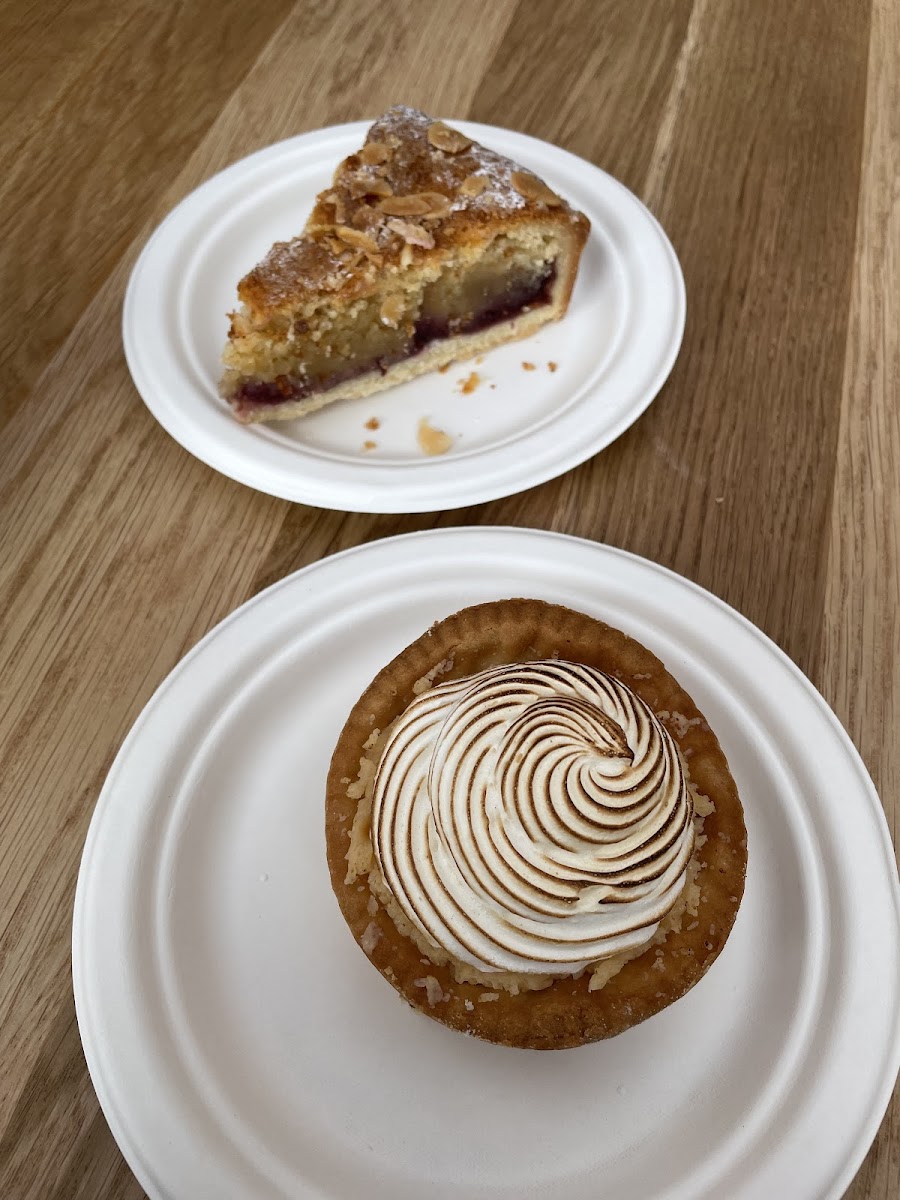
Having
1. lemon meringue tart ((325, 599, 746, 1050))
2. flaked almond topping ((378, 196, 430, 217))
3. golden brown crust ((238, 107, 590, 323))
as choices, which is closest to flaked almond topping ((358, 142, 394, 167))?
golden brown crust ((238, 107, 590, 323))

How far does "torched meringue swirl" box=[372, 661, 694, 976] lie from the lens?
1035 mm

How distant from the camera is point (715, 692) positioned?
1318 millimetres

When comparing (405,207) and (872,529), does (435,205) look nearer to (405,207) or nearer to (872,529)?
(405,207)

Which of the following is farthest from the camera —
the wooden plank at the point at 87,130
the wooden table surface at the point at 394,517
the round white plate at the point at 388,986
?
the wooden plank at the point at 87,130

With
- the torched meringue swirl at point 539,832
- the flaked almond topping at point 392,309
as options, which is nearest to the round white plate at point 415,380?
the flaked almond topping at point 392,309

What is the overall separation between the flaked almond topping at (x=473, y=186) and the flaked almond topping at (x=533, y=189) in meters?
0.07

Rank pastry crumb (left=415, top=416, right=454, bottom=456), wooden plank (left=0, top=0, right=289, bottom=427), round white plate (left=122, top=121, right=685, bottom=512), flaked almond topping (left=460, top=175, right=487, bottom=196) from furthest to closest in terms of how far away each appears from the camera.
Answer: wooden plank (left=0, top=0, right=289, bottom=427) < flaked almond topping (left=460, top=175, right=487, bottom=196) < pastry crumb (left=415, top=416, right=454, bottom=456) < round white plate (left=122, top=121, right=685, bottom=512)

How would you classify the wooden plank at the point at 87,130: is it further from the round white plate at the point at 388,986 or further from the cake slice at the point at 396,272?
the round white plate at the point at 388,986

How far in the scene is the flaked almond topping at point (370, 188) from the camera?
179 centimetres

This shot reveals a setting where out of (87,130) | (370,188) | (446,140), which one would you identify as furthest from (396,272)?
(87,130)

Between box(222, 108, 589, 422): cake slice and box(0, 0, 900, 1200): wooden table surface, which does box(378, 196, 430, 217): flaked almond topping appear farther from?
box(0, 0, 900, 1200): wooden table surface

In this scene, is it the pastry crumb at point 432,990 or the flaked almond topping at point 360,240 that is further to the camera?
the flaked almond topping at point 360,240

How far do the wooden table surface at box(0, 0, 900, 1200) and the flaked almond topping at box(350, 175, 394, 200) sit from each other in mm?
569

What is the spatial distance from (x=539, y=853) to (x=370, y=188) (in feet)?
4.64
